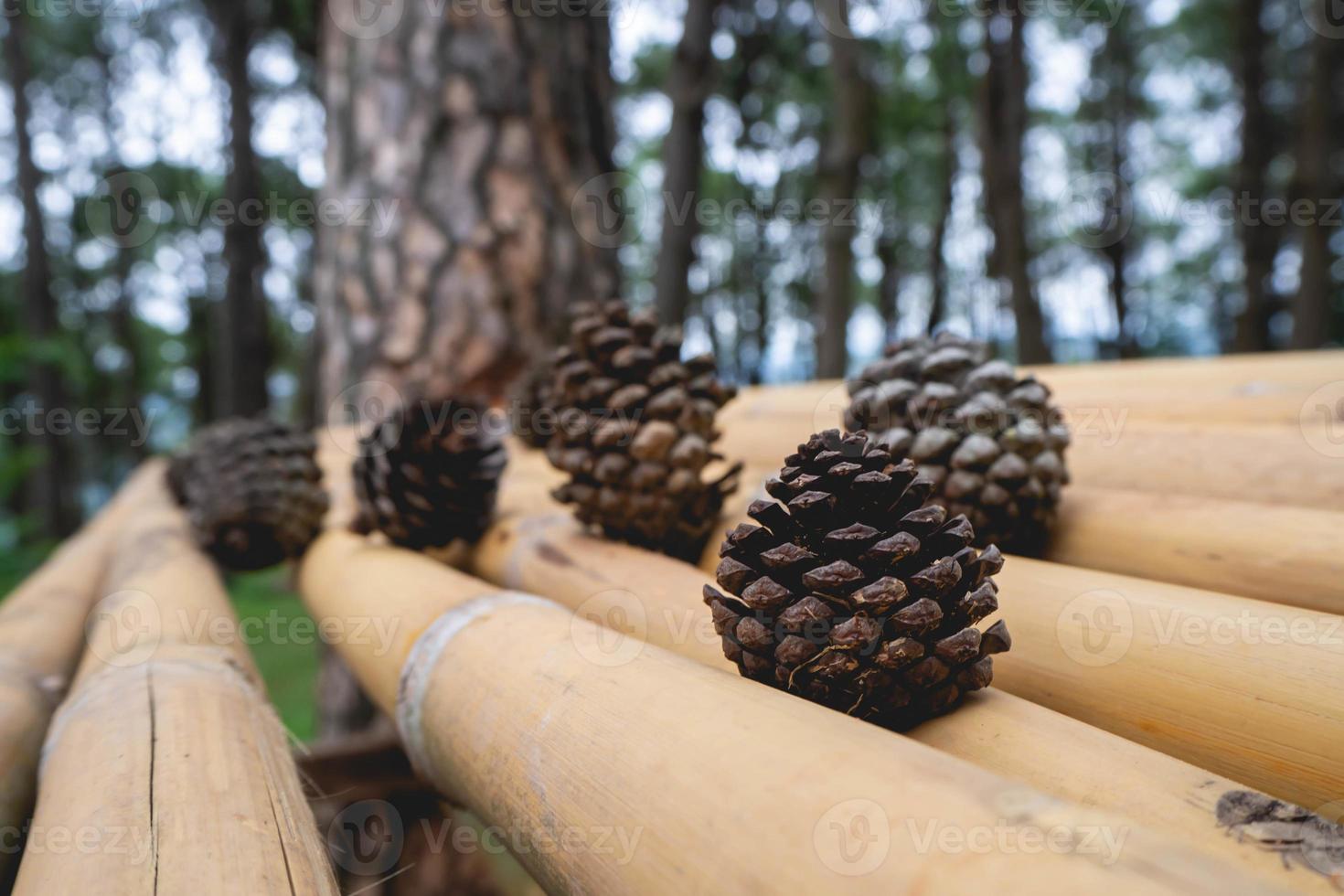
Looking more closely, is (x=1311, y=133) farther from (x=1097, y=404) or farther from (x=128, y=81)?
(x=128, y=81)

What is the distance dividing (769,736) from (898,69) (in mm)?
7149

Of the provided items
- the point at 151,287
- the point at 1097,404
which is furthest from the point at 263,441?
the point at 151,287

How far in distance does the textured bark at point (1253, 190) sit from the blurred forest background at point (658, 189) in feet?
0.09

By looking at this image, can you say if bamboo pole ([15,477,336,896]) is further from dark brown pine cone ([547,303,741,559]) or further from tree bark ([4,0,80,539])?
tree bark ([4,0,80,539])

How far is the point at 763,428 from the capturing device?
4.36 feet

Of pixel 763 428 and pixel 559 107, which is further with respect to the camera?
pixel 559 107

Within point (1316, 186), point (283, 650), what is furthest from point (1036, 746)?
point (283, 650)

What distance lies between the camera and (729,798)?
408 mm

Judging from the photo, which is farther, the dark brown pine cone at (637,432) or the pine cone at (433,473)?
the pine cone at (433,473)

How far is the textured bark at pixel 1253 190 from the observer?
16.4 feet

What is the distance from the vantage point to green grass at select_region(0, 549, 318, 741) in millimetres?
3391

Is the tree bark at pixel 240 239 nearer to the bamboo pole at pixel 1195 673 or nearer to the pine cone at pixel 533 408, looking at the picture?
the pine cone at pixel 533 408

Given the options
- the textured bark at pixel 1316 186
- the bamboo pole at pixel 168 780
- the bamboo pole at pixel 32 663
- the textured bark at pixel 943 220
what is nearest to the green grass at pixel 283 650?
the bamboo pole at pixel 32 663

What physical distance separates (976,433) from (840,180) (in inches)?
122
